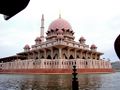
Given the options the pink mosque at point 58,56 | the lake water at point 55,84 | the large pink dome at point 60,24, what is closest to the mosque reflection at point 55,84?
the lake water at point 55,84

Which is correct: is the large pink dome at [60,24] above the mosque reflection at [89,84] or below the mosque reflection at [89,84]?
above

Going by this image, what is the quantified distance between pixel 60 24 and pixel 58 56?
31.7ft

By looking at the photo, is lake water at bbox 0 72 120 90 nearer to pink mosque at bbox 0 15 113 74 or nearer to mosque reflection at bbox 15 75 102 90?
mosque reflection at bbox 15 75 102 90

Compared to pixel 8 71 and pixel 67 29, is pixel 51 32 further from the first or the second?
pixel 8 71

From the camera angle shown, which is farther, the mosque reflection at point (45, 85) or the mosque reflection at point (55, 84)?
the mosque reflection at point (55, 84)

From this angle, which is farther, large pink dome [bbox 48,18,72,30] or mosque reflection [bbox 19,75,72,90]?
large pink dome [bbox 48,18,72,30]

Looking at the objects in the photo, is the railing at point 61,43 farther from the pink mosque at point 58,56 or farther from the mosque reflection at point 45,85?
the mosque reflection at point 45,85

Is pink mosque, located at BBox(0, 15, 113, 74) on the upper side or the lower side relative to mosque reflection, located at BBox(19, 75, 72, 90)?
upper

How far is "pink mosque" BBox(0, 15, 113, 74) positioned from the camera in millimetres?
43156

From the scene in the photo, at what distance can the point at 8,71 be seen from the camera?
51.1 m

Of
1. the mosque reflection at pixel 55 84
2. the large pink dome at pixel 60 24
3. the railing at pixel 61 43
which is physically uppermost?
the large pink dome at pixel 60 24

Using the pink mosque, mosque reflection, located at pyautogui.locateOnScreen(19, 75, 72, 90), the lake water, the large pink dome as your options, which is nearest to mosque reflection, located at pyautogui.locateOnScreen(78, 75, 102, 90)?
the lake water

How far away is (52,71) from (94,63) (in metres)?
11.5

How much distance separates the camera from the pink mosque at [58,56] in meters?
43.2
